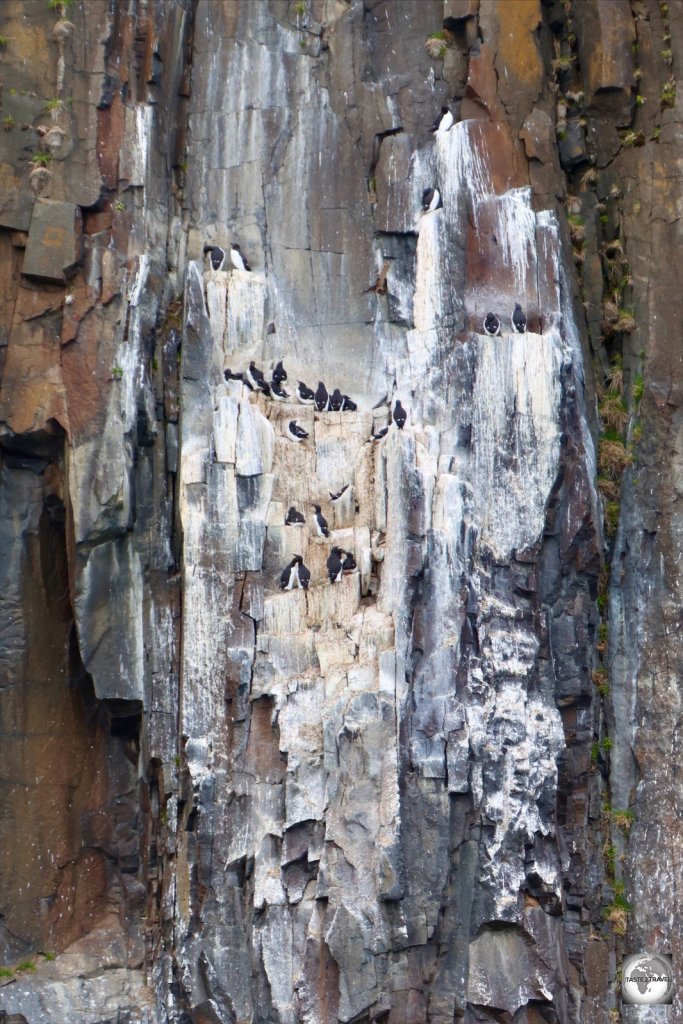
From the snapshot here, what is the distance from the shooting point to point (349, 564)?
21641 millimetres

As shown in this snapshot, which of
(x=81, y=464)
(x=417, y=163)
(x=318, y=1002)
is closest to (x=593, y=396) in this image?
(x=417, y=163)

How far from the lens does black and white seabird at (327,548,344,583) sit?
21625 millimetres

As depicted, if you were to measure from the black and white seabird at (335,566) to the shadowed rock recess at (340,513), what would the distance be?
18cm

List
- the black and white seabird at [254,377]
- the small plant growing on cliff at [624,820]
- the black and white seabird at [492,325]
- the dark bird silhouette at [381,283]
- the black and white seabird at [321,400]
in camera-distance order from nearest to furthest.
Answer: the small plant growing on cliff at [624,820]
the black and white seabird at [492,325]
the black and white seabird at [254,377]
the black and white seabird at [321,400]
the dark bird silhouette at [381,283]

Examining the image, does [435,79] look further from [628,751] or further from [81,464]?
[628,751]

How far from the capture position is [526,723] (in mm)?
21594

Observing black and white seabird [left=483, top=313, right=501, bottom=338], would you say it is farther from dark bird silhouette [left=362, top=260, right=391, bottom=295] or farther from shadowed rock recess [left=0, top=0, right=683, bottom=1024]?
dark bird silhouette [left=362, top=260, right=391, bottom=295]

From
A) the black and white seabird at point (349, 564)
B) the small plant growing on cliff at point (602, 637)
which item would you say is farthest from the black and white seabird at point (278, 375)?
the small plant growing on cliff at point (602, 637)

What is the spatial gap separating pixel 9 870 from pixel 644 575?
9.46 meters

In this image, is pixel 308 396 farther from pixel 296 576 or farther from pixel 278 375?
pixel 296 576

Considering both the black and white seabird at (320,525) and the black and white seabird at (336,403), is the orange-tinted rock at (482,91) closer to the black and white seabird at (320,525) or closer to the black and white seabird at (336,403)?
the black and white seabird at (336,403)

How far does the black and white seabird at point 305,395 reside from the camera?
23203 mm

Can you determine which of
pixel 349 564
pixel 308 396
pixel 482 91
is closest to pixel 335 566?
pixel 349 564

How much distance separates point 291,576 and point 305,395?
9.21 ft
